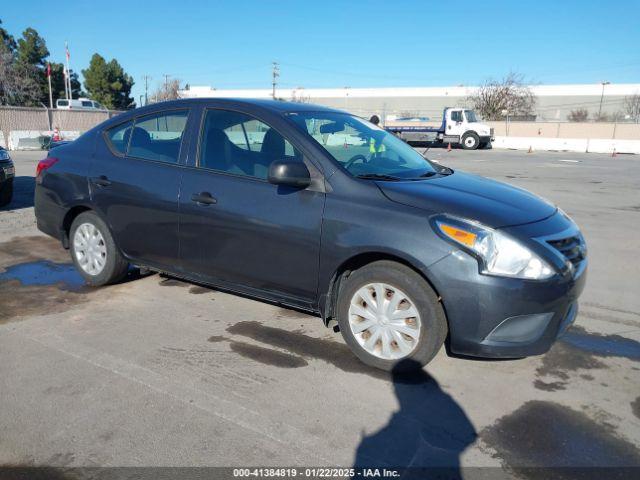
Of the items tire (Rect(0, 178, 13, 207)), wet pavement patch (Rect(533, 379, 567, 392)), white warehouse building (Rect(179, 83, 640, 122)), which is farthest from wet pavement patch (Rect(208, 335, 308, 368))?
white warehouse building (Rect(179, 83, 640, 122))

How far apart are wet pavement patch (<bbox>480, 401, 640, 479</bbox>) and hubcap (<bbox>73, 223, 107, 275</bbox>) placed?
3744 millimetres

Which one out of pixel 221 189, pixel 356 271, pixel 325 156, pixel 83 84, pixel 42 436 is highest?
pixel 83 84

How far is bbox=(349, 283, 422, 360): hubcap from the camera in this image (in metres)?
3.39

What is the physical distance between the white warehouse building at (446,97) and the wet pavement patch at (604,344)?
75377 mm

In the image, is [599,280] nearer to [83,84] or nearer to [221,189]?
[221,189]

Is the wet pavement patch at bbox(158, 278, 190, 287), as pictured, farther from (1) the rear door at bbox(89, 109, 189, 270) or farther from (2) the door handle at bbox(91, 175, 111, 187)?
(2) the door handle at bbox(91, 175, 111, 187)

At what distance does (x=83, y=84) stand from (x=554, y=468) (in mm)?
73273

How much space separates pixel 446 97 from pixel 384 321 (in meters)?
84.7

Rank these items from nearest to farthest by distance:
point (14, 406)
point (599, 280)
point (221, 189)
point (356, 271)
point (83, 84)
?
point (14, 406)
point (356, 271)
point (221, 189)
point (599, 280)
point (83, 84)

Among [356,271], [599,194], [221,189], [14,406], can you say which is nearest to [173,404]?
[14,406]

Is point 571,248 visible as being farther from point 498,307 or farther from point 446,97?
point 446,97

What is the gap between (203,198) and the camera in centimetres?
411

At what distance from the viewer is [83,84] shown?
6581 centimetres

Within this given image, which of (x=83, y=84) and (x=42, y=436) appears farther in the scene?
(x=83, y=84)
